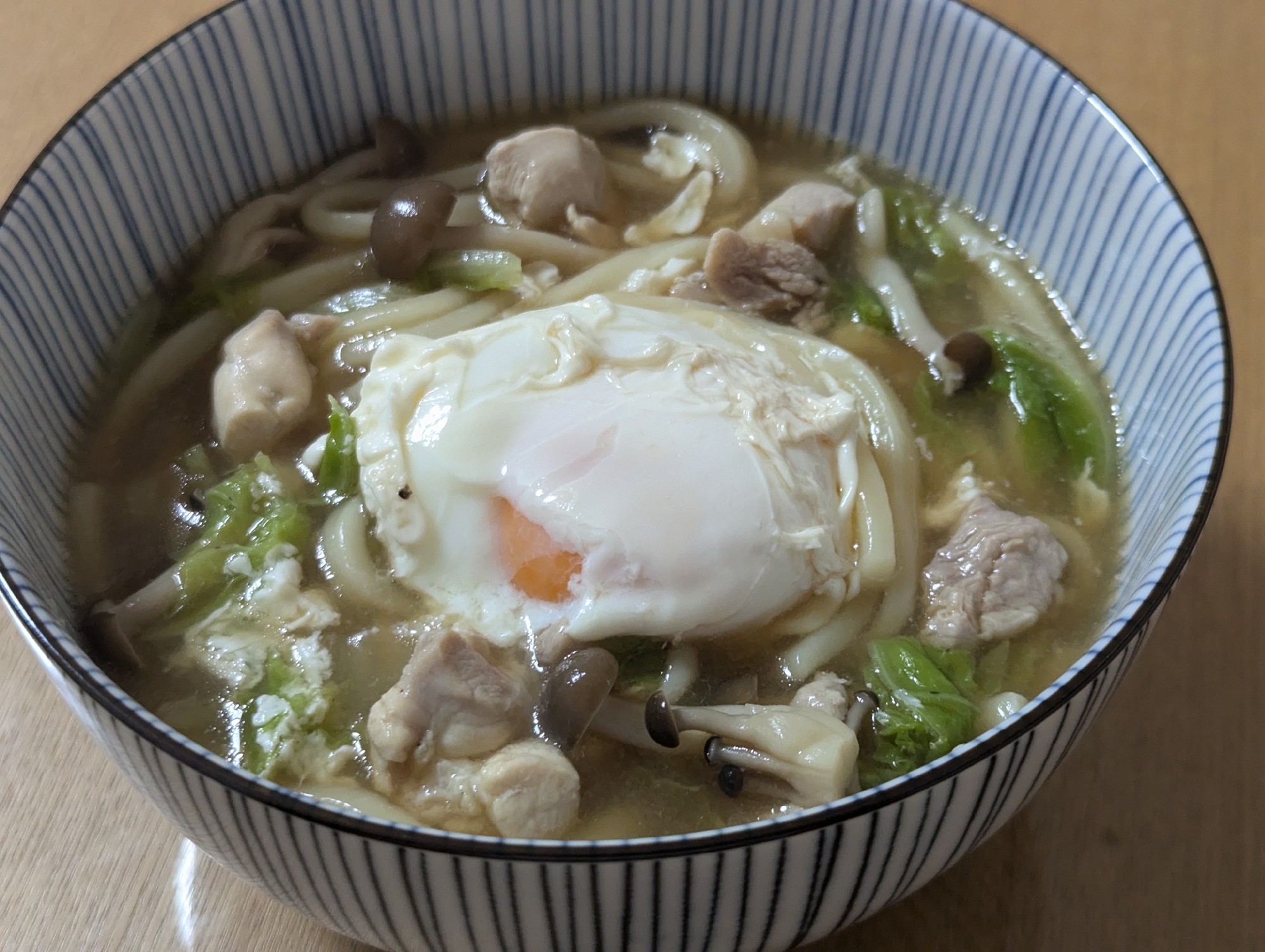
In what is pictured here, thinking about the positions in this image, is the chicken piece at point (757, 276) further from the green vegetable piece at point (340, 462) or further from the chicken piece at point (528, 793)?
the chicken piece at point (528, 793)

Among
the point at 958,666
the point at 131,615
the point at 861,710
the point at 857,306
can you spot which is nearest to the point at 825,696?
the point at 861,710

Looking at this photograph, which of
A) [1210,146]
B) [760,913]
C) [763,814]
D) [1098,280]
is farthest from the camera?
[1210,146]

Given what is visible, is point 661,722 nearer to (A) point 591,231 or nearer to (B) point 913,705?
(B) point 913,705

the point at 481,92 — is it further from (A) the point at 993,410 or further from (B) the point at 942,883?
(B) the point at 942,883

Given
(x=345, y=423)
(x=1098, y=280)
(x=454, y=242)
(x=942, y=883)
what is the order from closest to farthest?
1. (x=942, y=883)
2. (x=345, y=423)
3. (x=1098, y=280)
4. (x=454, y=242)

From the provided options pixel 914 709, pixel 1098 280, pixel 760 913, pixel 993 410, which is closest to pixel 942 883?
pixel 914 709

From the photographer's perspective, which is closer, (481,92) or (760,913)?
(760,913)
